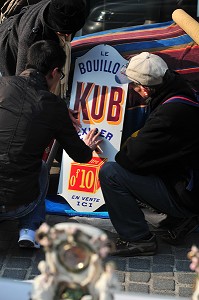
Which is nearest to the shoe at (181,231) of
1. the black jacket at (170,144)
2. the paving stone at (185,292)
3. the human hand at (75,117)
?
the black jacket at (170,144)

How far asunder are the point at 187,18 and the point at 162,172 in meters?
1.10

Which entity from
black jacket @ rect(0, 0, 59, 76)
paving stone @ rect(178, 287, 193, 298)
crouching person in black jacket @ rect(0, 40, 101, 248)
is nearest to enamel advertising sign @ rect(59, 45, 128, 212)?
black jacket @ rect(0, 0, 59, 76)

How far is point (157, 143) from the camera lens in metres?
3.24

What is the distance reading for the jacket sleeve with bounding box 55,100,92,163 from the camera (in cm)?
329

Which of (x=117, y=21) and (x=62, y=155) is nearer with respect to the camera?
(x=62, y=155)

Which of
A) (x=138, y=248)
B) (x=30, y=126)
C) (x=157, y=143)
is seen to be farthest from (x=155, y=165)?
(x=30, y=126)

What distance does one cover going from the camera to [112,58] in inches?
153

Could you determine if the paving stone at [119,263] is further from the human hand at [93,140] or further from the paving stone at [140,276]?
the human hand at [93,140]

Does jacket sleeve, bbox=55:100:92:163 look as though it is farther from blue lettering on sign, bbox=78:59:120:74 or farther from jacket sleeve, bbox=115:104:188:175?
blue lettering on sign, bbox=78:59:120:74

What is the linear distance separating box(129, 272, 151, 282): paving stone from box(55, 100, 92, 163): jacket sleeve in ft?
2.49

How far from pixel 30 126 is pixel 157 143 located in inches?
28.8

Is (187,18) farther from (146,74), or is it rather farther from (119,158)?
(119,158)

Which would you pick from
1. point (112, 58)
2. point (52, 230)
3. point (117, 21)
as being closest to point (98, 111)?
point (112, 58)

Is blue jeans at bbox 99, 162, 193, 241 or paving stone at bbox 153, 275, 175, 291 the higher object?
blue jeans at bbox 99, 162, 193, 241
